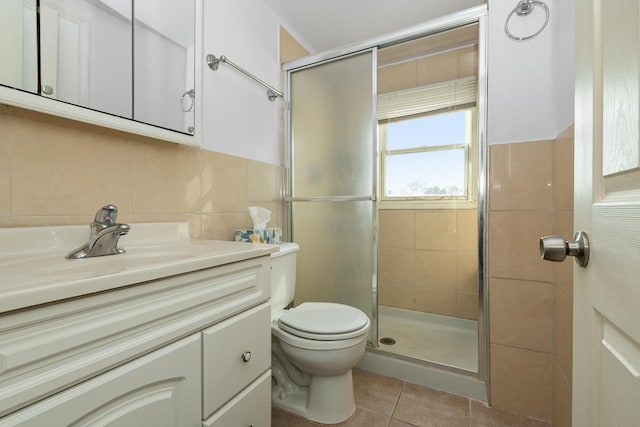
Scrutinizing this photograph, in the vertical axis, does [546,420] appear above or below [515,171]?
below

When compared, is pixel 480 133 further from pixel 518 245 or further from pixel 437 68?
pixel 437 68

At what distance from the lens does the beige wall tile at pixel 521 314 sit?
1.29 meters

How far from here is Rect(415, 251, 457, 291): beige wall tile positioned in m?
2.26

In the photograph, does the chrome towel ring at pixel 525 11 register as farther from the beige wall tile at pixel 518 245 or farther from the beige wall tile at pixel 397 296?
the beige wall tile at pixel 397 296

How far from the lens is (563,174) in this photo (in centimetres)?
114

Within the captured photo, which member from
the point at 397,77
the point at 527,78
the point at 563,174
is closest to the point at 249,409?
the point at 563,174

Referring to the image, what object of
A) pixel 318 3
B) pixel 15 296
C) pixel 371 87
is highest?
pixel 318 3

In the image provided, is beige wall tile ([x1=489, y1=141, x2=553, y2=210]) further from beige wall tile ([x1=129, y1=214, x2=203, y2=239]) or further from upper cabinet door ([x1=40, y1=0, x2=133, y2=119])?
upper cabinet door ([x1=40, y1=0, x2=133, y2=119])

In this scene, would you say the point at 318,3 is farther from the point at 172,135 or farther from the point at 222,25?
the point at 172,135

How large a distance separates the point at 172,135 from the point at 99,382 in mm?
907

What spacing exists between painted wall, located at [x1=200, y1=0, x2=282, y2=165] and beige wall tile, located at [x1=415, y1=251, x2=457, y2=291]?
147 cm

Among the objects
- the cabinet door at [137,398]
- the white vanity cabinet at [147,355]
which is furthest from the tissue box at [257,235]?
the cabinet door at [137,398]

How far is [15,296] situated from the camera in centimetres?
41

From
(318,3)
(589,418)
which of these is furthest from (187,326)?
(318,3)
